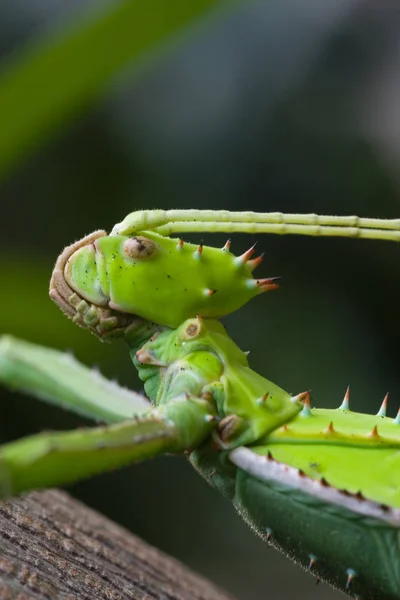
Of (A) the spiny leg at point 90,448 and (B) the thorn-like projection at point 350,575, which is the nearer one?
(A) the spiny leg at point 90,448

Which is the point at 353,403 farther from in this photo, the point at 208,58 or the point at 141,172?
the point at 208,58

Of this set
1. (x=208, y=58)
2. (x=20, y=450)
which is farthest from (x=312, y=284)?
(x=20, y=450)

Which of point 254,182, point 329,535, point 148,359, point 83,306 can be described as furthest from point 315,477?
point 254,182

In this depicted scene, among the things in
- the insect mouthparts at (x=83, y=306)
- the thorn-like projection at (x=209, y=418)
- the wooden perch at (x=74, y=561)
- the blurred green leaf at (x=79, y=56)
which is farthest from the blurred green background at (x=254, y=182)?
the thorn-like projection at (x=209, y=418)

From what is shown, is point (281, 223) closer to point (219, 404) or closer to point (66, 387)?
point (219, 404)

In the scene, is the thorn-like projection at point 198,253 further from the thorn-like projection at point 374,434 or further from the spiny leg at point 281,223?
the thorn-like projection at point 374,434

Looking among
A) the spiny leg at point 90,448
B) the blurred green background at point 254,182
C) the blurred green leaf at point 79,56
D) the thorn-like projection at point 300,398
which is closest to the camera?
the spiny leg at point 90,448

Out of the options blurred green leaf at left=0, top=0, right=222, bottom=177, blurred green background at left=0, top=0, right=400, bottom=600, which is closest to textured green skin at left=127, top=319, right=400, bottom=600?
blurred green leaf at left=0, top=0, right=222, bottom=177
